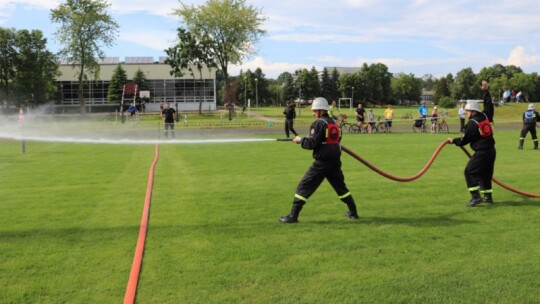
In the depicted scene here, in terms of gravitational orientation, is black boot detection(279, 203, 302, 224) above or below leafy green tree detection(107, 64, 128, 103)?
below

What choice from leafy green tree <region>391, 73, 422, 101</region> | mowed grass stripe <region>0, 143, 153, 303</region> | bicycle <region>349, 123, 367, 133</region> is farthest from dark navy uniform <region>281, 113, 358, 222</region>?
leafy green tree <region>391, 73, 422, 101</region>

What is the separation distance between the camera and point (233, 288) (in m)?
4.58

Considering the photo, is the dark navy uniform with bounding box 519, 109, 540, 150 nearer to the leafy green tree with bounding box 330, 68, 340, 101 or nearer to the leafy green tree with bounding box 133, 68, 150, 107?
the leafy green tree with bounding box 133, 68, 150, 107

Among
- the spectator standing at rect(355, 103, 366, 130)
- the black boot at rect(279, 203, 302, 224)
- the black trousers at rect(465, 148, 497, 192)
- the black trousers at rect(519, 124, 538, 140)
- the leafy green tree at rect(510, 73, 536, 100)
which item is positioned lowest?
the black boot at rect(279, 203, 302, 224)

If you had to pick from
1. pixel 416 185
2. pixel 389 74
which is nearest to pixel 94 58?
pixel 416 185

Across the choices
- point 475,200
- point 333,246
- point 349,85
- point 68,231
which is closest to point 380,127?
point 475,200

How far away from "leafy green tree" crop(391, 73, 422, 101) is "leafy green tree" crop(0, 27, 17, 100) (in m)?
103

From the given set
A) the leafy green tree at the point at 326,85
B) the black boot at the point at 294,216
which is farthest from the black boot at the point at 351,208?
the leafy green tree at the point at 326,85

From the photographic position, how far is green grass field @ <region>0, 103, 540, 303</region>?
4.52m

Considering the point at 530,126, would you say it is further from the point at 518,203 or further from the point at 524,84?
the point at 524,84

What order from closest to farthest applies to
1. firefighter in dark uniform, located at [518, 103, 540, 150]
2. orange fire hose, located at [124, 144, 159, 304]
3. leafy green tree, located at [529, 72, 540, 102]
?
orange fire hose, located at [124, 144, 159, 304] < firefighter in dark uniform, located at [518, 103, 540, 150] < leafy green tree, located at [529, 72, 540, 102]

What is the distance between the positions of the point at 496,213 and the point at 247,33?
53410mm

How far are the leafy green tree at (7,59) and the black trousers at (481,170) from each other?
7101 cm

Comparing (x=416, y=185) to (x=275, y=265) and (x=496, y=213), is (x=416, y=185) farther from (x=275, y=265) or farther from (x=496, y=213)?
(x=275, y=265)
